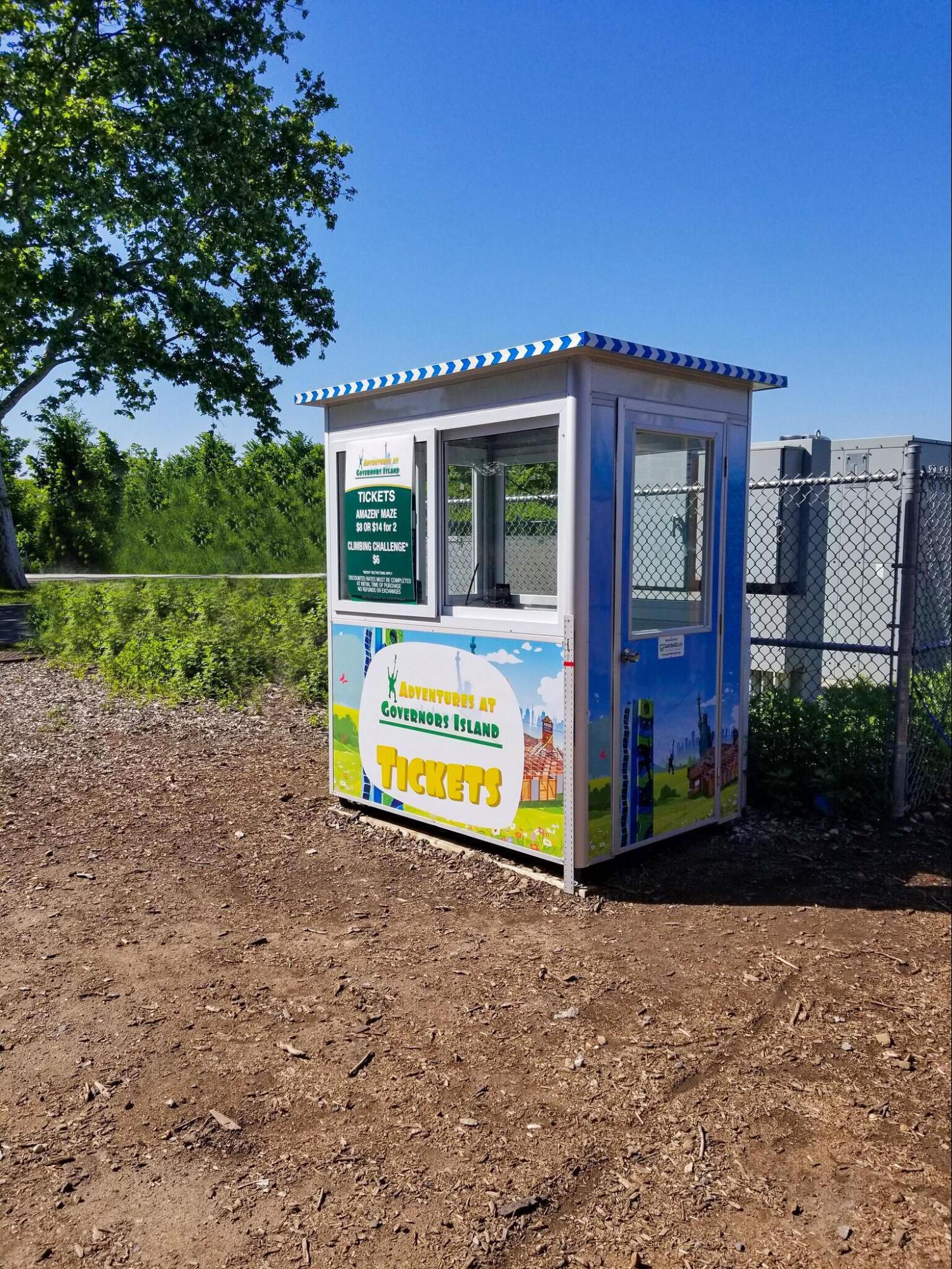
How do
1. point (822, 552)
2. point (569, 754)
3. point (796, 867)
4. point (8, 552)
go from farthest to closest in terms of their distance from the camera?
point (8, 552)
point (822, 552)
point (796, 867)
point (569, 754)

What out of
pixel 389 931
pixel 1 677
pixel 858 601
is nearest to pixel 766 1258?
pixel 389 931

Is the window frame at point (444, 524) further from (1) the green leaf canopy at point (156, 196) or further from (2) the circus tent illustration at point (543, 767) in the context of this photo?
(1) the green leaf canopy at point (156, 196)

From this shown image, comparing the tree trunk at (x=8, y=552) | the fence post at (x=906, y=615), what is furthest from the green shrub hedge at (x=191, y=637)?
the tree trunk at (x=8, y=552)

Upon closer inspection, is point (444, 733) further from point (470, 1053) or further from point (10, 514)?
point (10, 514)

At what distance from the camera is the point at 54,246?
17828 millimetres

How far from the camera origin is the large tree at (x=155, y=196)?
16.5 meters

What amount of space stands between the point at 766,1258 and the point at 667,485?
4.01 m

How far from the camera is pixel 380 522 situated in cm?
539

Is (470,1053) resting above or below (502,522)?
below

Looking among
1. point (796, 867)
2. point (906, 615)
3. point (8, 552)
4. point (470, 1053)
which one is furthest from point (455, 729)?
point (8, 552)

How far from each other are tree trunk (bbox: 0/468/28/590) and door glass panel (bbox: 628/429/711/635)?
2156 centimetres

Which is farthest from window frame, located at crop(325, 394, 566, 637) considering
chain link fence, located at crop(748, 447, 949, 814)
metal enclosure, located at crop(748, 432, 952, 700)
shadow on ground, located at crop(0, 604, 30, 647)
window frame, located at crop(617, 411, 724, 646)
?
shadow on ground, located at crop(0, 604, 30, 647)

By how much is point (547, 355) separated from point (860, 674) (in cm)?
339

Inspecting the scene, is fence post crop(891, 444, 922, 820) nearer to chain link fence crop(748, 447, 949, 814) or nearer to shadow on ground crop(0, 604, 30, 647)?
chain link fence crop(748, 447, 949, 814)
